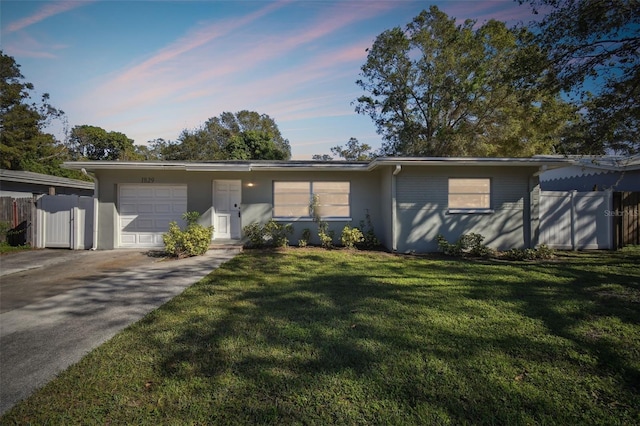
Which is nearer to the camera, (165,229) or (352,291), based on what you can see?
(352,291)

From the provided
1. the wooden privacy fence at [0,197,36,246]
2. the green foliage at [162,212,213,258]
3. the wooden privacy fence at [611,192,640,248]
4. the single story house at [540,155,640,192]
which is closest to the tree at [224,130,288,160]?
the wooden privacy fence at [0,197,36,246]

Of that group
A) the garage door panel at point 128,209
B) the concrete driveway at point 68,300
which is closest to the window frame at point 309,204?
the concrete driveway at point 68,300

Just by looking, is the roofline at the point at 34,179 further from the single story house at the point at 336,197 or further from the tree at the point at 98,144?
the tree at the point at 98,144

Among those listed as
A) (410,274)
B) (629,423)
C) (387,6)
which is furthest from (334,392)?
(387,6)

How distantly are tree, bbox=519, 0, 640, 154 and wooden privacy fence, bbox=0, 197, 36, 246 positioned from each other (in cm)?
1507

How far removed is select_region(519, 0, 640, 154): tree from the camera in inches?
240

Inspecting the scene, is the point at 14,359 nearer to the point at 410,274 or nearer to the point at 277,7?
the point at 410,274

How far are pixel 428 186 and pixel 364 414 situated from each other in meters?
7.87

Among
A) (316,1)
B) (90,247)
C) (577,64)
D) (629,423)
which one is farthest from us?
(90,247)

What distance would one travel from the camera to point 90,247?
952 centimetres

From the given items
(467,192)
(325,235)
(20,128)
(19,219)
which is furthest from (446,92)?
(20,128)

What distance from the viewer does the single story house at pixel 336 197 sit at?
354 inches

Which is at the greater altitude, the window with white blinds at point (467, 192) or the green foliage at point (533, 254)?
the window with white blinds at point (467, 192)

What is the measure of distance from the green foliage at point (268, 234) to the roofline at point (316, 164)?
1810mm
